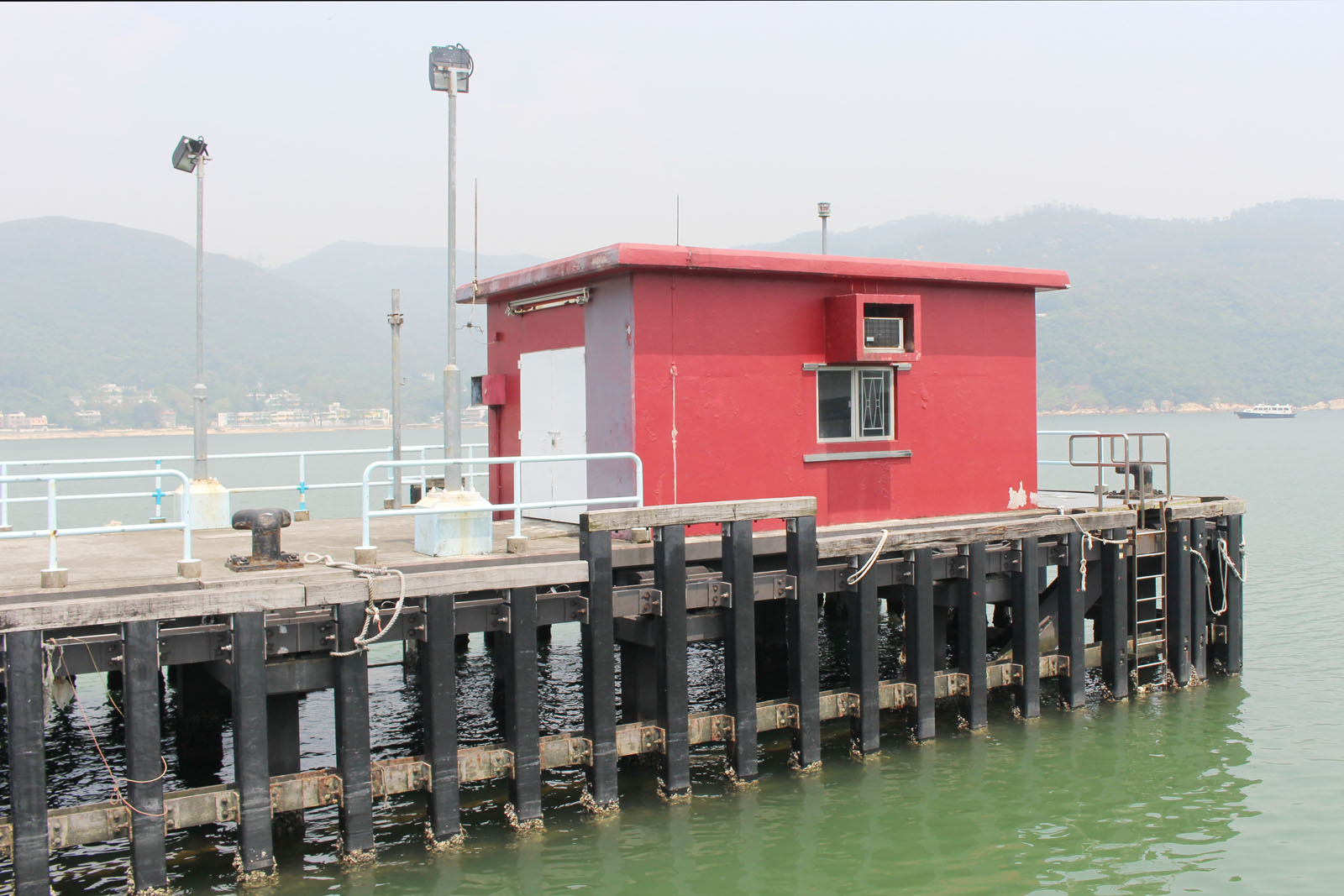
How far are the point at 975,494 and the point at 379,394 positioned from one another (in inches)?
7323

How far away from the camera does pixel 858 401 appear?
14133mm

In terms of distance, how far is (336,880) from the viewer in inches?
380

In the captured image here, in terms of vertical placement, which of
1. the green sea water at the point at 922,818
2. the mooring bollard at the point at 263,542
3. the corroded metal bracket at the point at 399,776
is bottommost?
the green sea water at the point at 922,818

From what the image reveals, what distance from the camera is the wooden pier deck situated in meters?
8.85

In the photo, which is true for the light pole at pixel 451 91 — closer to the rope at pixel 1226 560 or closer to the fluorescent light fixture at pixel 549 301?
the fluorescent light fixture at pixel 549 301

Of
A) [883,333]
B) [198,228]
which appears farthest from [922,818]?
[198,228]

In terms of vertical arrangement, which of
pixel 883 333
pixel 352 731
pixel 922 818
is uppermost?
pixel 883 333

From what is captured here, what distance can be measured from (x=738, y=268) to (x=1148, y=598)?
6871 mm

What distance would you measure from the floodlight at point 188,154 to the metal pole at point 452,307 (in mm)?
5838

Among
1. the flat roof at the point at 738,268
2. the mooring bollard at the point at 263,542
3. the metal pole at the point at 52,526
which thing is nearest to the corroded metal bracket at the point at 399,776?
the mooring bollard at the point at 263,542

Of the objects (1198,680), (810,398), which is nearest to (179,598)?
(810,398)

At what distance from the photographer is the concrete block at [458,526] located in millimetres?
10898

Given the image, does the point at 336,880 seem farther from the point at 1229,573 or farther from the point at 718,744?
the point at 1229,573

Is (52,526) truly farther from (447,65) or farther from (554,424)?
(554,424)
